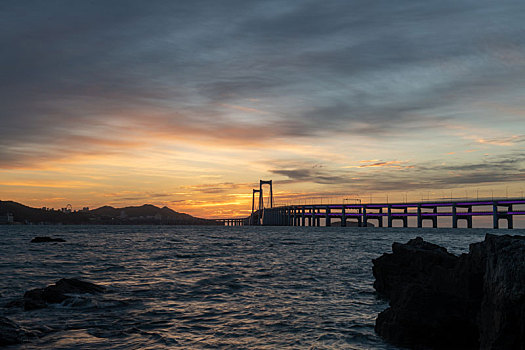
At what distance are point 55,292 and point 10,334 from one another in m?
5.37

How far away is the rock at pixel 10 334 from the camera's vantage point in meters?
10.1

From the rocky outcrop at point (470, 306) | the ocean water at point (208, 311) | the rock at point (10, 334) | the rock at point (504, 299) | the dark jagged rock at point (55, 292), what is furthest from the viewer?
the dark jagged rock at point (55, 292)

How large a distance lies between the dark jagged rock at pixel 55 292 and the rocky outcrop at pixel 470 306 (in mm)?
11078

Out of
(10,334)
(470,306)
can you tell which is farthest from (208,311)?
(470,306)

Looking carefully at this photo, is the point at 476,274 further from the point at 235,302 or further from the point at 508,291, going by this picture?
the point at 235,302

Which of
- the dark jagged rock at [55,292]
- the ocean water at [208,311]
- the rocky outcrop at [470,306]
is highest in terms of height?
the rocky outcrop at [470,306]

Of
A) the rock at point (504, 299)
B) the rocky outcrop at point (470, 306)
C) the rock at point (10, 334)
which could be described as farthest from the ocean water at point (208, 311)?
the rock at point (504, 299)

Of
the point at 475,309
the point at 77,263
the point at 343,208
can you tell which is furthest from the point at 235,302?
the point at 343,208

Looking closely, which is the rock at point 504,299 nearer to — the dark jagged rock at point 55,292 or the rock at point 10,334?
the rock at point 10,334

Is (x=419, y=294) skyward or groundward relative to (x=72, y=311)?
skyward

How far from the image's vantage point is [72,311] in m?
14.1

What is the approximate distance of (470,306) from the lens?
10.3 meters

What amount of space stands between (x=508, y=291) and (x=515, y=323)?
541mm

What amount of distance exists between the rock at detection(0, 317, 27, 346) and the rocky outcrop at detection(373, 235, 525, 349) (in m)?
8.98
